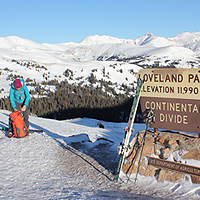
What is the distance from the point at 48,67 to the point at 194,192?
4565cm

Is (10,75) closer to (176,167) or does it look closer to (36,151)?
(36,151)

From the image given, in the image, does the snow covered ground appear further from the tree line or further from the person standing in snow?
Result: the tree line

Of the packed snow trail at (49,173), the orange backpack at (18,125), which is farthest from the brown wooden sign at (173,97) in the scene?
the orange backpack at (18,125)

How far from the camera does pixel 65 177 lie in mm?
5707

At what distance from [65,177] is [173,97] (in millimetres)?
3468

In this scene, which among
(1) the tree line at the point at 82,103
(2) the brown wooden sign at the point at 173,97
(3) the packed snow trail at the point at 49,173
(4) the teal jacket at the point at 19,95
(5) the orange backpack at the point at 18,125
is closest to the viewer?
(3) the packed snow trail at the point at 49,173

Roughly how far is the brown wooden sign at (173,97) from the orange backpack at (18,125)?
4.16 meters

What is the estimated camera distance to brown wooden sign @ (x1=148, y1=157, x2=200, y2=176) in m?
5.42

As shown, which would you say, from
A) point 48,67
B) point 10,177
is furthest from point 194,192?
point 48,67

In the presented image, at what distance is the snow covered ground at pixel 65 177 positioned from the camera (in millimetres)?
4801

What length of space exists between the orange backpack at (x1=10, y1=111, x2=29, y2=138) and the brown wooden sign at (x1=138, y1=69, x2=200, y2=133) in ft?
13.6

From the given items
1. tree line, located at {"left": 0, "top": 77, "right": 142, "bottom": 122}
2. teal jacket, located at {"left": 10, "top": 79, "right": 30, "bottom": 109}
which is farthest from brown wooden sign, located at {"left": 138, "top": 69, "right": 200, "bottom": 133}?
tree line, located at {"left": 0, "top": 77, "right": 142, "bottom": 122}

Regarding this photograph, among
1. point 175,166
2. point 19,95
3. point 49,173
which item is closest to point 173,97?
point 175,166

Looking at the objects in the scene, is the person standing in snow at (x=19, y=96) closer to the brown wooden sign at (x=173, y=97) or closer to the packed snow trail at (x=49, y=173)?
the packed snow trail at (x=49, y=173)
